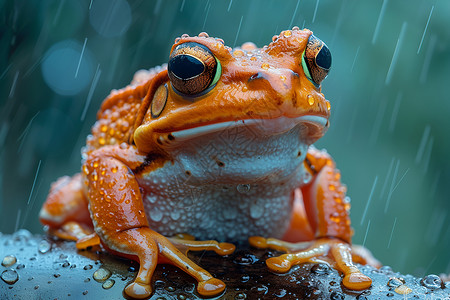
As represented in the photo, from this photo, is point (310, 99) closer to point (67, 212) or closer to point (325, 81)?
point (67, 212)

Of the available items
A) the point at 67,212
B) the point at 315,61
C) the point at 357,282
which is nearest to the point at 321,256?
the point at 357,282

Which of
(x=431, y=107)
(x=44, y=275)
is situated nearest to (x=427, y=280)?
(x=44, y=275)

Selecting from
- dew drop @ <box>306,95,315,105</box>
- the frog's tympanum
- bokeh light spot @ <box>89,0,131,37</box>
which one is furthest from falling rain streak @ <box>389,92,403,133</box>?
dew drop @ <box>306,95,315,105</box>

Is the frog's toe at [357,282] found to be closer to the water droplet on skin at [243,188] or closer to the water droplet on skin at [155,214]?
the water droplet on skin at [243,188]

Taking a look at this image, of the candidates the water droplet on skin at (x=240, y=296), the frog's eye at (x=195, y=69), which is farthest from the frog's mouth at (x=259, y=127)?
the water droplet on skin at (x=240, y=296)

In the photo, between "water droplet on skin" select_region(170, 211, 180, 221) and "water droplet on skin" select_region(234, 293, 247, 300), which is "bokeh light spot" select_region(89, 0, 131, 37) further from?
"water droplet on skin" select_region(234, 293, 247, 300)

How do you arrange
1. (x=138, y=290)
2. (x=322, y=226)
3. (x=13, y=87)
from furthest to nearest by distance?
(x=13, y=87) < (x=322, y=226) < (x=138, y=290)

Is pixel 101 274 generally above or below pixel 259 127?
below

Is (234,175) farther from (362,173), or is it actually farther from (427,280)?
(362,173)
